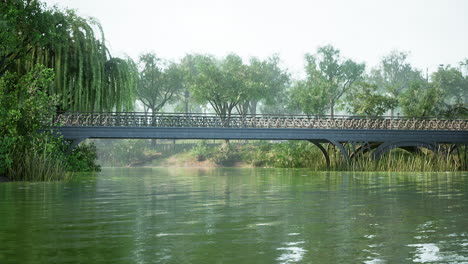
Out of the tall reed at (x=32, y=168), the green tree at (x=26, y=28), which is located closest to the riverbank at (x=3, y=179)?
the tall reed at (x=32, y=168)

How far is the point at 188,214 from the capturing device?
12.0 m

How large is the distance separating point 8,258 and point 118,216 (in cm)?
466

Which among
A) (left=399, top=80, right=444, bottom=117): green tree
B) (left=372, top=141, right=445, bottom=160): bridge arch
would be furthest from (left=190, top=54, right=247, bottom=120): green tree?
(left=372, top=141, right=445, bottom=160): bridge arch

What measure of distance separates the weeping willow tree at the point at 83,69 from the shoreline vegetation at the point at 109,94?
0.06 metres

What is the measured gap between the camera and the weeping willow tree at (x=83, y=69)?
3200cm

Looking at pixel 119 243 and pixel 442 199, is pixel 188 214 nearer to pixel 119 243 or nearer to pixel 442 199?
pixel 119 243

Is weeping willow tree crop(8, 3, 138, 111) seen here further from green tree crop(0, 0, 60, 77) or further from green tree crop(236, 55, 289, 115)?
green tree crop(236, 55, 289, 115)

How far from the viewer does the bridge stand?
35469mm

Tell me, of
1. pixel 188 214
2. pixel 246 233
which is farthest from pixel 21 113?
pixel 246 233

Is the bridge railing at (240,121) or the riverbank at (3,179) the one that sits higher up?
the bridge railing at (240,121)

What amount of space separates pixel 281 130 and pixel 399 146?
8.39 metres

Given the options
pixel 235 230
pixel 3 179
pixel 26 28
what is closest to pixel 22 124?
pixel 3 179

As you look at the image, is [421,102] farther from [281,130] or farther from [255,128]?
[255,128]

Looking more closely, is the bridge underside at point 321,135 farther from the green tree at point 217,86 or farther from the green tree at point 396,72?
the green tree at point 396,72
